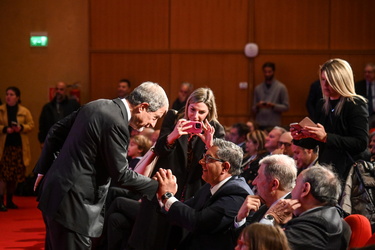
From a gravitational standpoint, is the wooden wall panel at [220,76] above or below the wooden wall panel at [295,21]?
below

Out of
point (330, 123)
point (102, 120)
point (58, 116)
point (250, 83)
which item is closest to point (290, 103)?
point (250, 83)

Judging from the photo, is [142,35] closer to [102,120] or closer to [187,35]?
[187,35]

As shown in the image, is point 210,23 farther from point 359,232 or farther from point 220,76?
point 359,232

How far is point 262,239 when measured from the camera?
259 centimetres

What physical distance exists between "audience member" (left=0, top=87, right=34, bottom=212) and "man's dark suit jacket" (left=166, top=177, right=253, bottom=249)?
5.04 meters

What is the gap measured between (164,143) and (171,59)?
607 centimetres

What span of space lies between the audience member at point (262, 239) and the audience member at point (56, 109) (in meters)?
7.28

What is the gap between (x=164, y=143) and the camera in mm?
4473

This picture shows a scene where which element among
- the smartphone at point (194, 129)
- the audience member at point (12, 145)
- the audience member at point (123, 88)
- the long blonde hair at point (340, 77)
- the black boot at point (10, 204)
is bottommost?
the black boot at point (10, 204)

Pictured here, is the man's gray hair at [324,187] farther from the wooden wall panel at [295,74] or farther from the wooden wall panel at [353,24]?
the wooden wall panel at [353,24]

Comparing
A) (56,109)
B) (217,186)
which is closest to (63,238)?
(217,186)

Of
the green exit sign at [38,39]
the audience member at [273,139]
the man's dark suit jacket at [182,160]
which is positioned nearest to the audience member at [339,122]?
the man's dark suit jacket at [182,160]

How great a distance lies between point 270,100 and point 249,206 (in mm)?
6380

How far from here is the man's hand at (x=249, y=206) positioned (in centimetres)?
350
